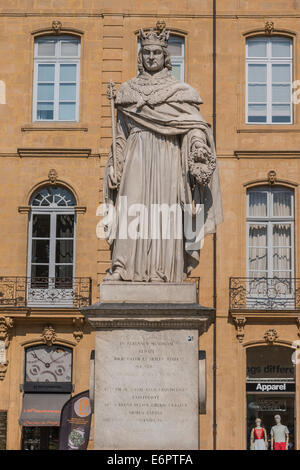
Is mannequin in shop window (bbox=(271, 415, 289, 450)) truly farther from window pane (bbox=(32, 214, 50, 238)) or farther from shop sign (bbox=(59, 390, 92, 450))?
window pane (bbox=(32, 214, 50, 238))

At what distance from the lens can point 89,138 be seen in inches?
1086

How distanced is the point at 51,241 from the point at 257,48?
7.58m

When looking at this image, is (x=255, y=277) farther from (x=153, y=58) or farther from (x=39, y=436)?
(x=153, y=58)

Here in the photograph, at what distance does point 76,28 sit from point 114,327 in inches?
745

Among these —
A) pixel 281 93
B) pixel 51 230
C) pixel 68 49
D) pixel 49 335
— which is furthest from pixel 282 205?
pixel 68 49

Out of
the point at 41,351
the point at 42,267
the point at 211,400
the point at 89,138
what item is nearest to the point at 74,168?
the point at 89,138

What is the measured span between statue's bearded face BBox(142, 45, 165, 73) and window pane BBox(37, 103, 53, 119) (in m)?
17.0

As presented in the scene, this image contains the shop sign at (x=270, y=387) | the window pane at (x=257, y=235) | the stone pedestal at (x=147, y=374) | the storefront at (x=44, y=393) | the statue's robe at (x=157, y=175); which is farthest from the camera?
the window pane at (x=257, y=235)

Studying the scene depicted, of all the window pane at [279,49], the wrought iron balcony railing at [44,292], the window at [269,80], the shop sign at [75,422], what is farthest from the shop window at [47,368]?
the window pane at [279,49]

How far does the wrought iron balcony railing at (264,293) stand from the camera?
26531 mm

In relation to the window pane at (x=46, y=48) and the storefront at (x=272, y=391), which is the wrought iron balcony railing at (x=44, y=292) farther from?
the window pane at (x=46, y=48)

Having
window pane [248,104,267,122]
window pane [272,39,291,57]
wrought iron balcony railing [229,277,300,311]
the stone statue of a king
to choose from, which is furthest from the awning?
the stone statue of a king

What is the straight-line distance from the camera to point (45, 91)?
2797 cm

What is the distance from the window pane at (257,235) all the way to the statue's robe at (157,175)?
1641cm
